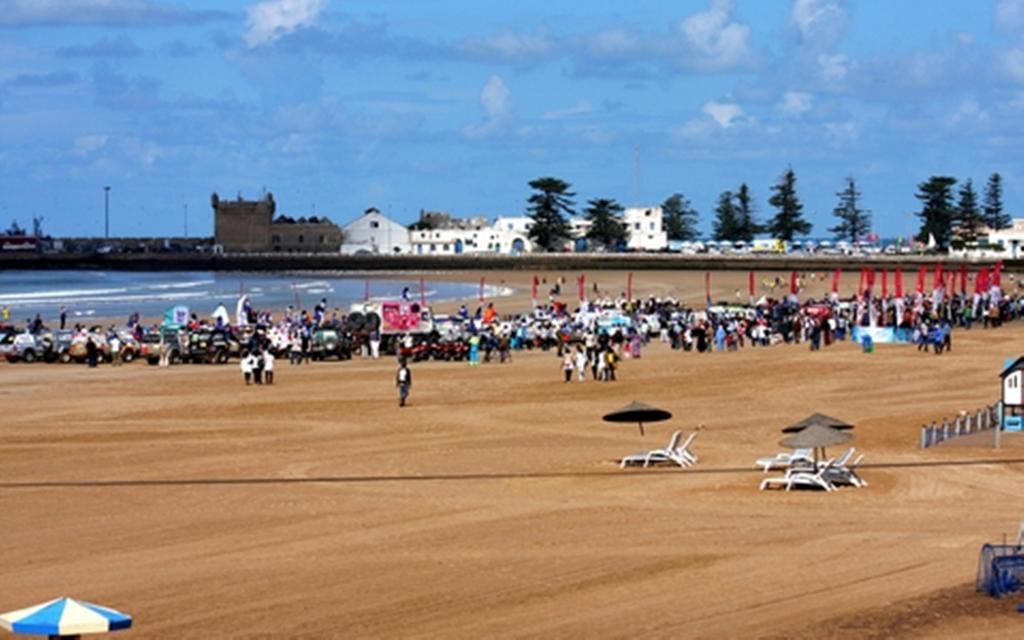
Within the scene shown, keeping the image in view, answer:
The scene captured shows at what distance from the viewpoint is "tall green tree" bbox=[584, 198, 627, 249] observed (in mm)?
168375

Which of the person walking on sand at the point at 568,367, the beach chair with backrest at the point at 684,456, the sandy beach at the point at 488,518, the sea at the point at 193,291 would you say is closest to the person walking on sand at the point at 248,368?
the sandy beach at the point at 488,518

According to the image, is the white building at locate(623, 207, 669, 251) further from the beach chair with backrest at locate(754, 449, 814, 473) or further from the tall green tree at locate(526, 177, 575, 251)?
the beach chair with backrest at locate(754, 449, 814, 473)

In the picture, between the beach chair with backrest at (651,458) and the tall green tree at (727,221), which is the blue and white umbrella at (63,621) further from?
the tall green tree at (727,221)

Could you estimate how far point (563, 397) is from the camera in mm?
34969

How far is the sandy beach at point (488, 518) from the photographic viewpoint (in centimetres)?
1475

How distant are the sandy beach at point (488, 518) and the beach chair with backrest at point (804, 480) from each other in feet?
1.08

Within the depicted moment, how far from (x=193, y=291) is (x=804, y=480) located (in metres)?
92.0

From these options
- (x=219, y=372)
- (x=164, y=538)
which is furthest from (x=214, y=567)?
(x=219, y=372)

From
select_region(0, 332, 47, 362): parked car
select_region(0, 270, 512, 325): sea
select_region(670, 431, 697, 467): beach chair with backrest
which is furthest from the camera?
select_region(0, 270, 512, 325): sea

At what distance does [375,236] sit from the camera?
563ft

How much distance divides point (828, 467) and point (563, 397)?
1342 centimetres

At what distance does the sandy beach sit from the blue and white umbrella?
2.84 metres

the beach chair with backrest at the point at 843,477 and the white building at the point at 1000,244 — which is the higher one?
the white building at the point at 1000,244

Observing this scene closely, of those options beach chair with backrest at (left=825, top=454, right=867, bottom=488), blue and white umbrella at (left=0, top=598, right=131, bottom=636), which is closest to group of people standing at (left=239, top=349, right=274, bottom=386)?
beach chair with backrest at (left=825, top=454, right=867, bottom=488)
